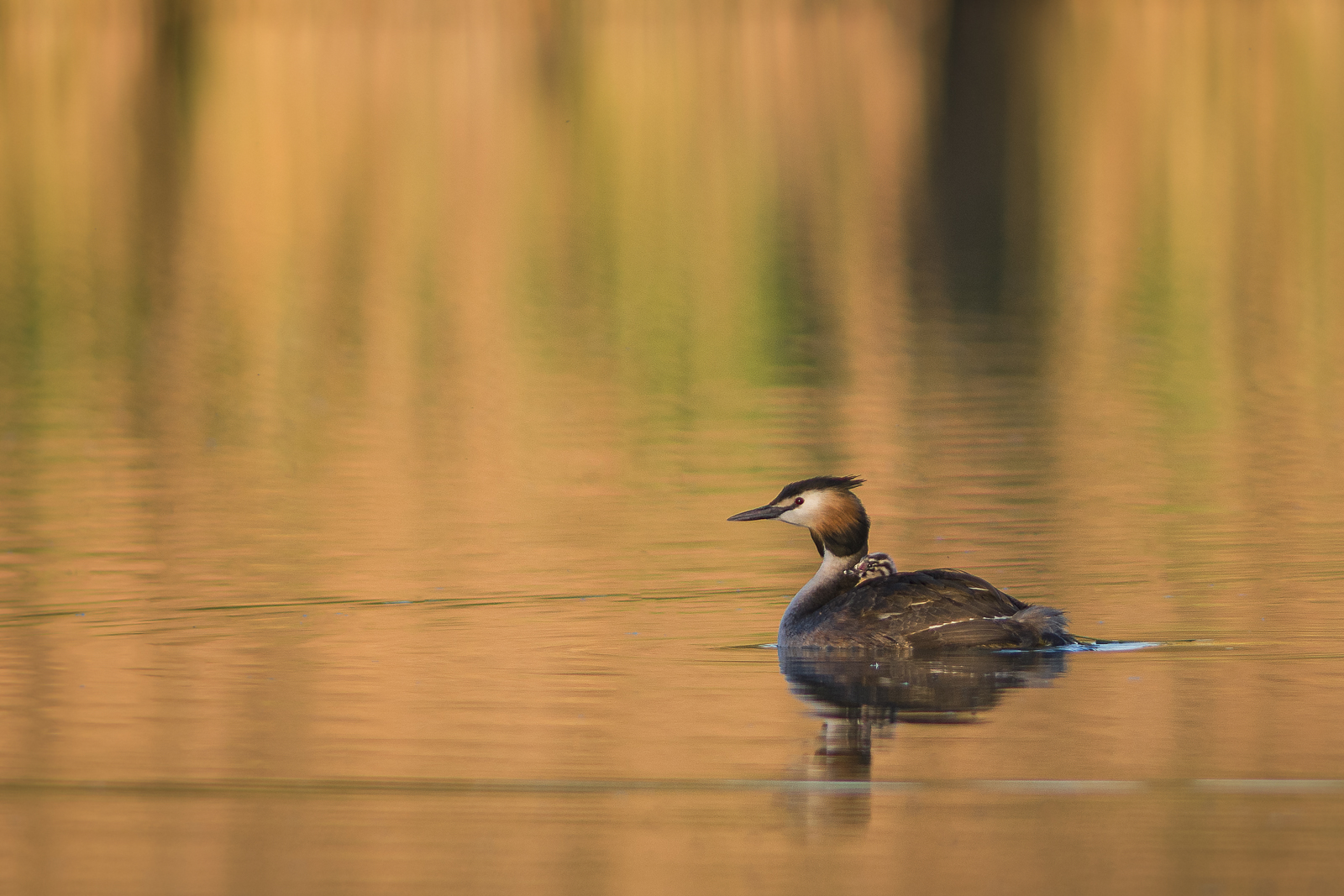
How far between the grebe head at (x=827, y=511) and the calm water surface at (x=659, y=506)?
1.77ft

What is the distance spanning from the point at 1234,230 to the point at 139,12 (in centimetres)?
4723

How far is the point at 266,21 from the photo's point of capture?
9219cm

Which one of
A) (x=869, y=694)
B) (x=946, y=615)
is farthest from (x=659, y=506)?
(x=869, y=694)

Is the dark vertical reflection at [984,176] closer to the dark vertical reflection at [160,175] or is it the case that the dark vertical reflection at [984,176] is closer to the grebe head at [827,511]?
the dark vertical reflection at [160,175]

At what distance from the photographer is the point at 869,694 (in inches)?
438

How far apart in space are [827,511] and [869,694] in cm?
187

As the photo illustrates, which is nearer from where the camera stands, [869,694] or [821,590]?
[869,694]

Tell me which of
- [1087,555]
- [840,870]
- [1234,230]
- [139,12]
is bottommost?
[840,870]

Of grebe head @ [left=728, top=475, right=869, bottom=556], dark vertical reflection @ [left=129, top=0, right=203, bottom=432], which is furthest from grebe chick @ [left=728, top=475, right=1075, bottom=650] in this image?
dark vertical reflection @ [left=129, top=0, right=203, bottom=432]

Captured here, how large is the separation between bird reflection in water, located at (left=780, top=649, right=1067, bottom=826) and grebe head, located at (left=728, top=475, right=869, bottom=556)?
3.04 feet

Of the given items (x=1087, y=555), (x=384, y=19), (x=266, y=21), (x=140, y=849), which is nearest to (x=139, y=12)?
(x=384, y=19)

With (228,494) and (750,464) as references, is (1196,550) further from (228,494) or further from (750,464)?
(228,494)

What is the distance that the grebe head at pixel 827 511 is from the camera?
12805mm

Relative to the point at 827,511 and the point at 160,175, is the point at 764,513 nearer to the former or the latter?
the point at 827,511
